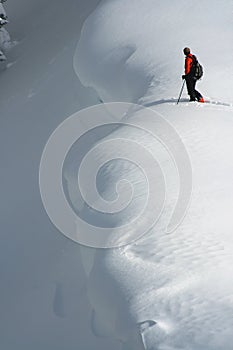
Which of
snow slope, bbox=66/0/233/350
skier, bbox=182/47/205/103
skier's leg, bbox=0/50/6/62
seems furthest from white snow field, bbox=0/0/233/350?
skier's leg, bbox=0/50/6/62

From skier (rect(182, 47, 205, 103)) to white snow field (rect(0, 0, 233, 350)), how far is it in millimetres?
224

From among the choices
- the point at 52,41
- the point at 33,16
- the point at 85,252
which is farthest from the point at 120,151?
the point at 33,16

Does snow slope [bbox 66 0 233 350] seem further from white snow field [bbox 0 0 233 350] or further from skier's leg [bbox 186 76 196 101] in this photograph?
skier's leg [bbox 186 76 196 101]

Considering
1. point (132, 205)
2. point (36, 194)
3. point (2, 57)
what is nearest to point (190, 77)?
→ point (132, 205)

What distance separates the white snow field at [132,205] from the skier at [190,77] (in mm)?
224

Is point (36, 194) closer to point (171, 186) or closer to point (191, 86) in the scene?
point (191, 86)

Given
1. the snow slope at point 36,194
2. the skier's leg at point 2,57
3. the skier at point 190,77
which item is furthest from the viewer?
the skier's leg at point 2,57

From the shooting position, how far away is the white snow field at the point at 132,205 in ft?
22.8

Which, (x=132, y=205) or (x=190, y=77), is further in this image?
(x=190, y=77)

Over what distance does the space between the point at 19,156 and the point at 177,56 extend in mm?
5799

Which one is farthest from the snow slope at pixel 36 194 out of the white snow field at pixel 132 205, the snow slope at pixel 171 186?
the snow slope at pixel 171 186

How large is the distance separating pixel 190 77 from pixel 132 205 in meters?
3.83

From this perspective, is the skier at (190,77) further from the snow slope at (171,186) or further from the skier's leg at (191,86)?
the snow slope at (171,186)

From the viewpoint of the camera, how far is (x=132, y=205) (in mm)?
8688
